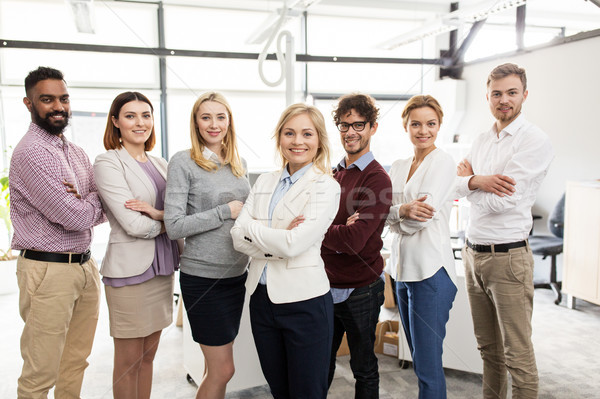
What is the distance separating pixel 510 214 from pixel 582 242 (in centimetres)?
247

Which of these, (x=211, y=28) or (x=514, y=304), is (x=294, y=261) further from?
(x=211, y=28)

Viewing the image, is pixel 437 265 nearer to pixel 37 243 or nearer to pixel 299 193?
pixel 299 193

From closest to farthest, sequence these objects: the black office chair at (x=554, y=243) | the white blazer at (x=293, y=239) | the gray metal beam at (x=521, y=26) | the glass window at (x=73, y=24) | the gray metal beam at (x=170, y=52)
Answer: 1. the white blazer at (x=293, y=239)
2. the black office chair at (x=554, y=243)
3. the gray metal beam at (x=170, y=52)
4. the glass window at (x=73, y=24)
5. the gray metal beam at (x=521, y=26)

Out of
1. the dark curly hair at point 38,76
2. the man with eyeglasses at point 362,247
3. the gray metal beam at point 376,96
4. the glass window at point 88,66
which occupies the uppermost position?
the glass window at point 88,66

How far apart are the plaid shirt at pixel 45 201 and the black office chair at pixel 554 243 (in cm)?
373

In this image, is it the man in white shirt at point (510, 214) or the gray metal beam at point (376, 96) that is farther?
the gray metal beam at point (376, 96)

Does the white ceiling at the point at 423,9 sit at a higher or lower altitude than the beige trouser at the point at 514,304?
higher

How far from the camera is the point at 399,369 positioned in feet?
9.24

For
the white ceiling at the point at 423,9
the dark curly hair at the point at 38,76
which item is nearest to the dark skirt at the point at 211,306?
the dark curly hair at the point at 38,76

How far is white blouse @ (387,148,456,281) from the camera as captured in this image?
1742 millimetres

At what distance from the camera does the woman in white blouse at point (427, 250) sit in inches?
68.9

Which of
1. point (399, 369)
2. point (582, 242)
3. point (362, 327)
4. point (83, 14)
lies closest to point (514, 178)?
point (362, 327)

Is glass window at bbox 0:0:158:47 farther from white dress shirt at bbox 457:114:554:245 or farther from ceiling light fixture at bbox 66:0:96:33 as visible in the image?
white dress shirt at bbox 457:114:554:245

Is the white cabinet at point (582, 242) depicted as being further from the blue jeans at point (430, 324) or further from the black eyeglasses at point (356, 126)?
the black eyeglasses at point (356, 126)
